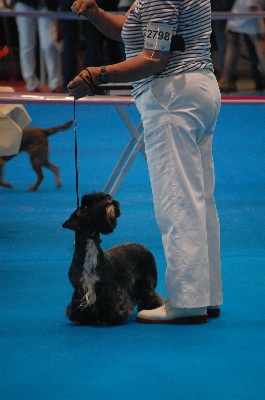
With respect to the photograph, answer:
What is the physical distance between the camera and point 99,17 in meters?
3.92

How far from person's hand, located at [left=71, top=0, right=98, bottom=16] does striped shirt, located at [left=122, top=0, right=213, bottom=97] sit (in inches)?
11.1

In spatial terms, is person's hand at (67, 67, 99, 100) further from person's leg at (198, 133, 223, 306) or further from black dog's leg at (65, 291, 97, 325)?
black dog's leg at (65, 291, 97, 325)

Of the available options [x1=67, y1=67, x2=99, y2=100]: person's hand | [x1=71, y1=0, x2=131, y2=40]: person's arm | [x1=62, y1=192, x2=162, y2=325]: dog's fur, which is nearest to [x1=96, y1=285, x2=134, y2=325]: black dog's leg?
[x1=62, y1=192, x2=162, y2=325]: dog's fur

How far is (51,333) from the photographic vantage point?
3672 mm

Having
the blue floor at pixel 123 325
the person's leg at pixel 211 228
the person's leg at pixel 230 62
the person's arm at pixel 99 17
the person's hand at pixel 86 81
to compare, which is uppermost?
the person's arm at pixel 99 17

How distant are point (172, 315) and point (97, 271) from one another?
376 mm

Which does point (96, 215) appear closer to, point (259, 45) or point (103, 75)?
point (103, 75)

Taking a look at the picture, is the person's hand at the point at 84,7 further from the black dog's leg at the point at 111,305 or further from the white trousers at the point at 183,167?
the black dog's leg at the point at 111,305

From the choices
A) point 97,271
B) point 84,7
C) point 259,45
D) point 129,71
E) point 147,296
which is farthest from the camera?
point 259,45

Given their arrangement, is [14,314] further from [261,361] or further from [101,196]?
[261,361]

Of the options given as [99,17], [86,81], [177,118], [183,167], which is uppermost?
[99,17]

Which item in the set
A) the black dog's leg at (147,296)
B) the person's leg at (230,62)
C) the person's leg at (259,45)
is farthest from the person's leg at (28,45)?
the black dog's leg at (147,296)

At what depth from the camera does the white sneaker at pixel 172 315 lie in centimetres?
378

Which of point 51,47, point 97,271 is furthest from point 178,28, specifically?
point 51,47
